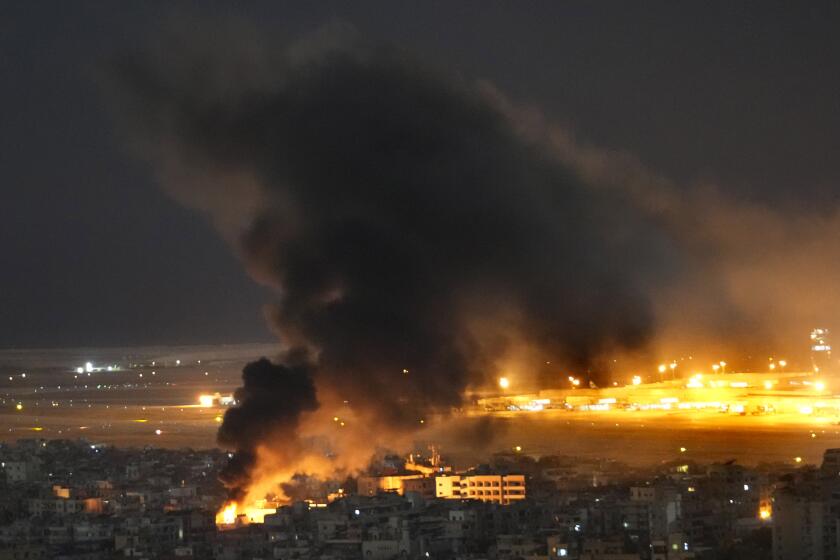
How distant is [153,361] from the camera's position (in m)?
109

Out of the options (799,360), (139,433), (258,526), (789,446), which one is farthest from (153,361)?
(258,526)

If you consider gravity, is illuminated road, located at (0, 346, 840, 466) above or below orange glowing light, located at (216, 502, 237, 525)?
above

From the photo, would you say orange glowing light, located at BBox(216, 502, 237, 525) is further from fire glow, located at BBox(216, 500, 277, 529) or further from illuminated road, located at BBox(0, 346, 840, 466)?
illuminated road, located at BBox(0, 346, 840, 466)

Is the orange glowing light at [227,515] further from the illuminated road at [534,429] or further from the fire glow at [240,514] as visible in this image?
the illuminated road at [534,429]

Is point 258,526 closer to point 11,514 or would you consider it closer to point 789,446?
point 11,514

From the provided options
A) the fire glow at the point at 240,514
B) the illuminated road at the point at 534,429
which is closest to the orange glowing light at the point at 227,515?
the fire glow at the point at 240,514

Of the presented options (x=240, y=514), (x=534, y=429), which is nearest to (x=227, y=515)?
(x=240, y=514)

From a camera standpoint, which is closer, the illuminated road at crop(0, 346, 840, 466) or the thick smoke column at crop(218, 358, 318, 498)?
the thick smoke column at crop(218, 358, 318, 498)

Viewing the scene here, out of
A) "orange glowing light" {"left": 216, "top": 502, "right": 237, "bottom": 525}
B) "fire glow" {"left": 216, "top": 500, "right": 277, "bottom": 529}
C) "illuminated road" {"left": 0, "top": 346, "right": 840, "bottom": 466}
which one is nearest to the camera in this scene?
"fire glow" {"left": 216, "top": 500, "right": 277, "bottom": 529}

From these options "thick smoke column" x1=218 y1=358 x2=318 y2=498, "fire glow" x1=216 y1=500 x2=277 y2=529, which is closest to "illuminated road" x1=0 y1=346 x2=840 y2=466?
"thick smoke column" x1=218 y1=358 x2=318 y2=498

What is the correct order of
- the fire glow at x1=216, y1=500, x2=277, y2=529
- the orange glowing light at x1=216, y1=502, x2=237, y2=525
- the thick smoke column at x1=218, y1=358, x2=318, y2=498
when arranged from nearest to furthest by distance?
the fire glow at x1=216, y1=500, x2=277, y2=529 → the orange glowing light at x1=216, y1=502, x2=237, y2=525 → the thick smoke column at x1=218, y1=358, x2=318, y2=498

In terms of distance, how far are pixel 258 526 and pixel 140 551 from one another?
1.80 m

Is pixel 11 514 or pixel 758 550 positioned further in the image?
pixel 11 514

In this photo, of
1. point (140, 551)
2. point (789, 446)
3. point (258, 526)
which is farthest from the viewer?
point (789, 446)
